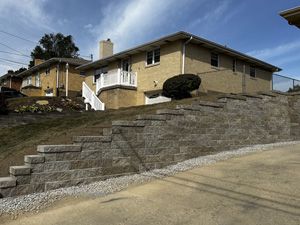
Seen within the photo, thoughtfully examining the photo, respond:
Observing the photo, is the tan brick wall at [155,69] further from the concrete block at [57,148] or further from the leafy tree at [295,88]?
the concrete block at [57,148]

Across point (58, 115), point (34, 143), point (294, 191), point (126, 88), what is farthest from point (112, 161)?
point (126, 88)

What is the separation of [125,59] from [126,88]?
3.25 metres

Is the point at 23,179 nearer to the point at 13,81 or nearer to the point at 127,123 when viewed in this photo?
the point at 127,123

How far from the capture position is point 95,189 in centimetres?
818

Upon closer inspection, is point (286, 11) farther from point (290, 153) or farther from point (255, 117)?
point (255, 117)

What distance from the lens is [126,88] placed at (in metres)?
24.9

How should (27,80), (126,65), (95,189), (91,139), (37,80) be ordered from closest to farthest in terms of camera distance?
(95,189) < (91,139) < (126,65) < (37,80) < (27,80)

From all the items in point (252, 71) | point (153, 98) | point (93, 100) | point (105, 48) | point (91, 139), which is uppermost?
point (105, 48)

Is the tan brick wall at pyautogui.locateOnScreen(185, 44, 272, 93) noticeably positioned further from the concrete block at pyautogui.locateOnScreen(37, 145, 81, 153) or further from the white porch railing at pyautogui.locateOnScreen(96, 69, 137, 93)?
the concrete block at pyautogui.locateOnScreen(37, 145, 81, 153)

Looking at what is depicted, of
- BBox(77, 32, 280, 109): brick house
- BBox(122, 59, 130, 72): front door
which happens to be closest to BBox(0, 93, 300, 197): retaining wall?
BBox(77, 32, 280, 109): brick house

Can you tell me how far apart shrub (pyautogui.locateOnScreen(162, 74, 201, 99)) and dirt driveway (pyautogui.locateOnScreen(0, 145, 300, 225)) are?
10307 mm

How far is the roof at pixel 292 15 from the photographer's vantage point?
32.6 feet

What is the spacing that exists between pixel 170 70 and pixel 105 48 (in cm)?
1196

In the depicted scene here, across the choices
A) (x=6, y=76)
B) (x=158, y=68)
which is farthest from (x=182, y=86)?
(x=6, y=76)
